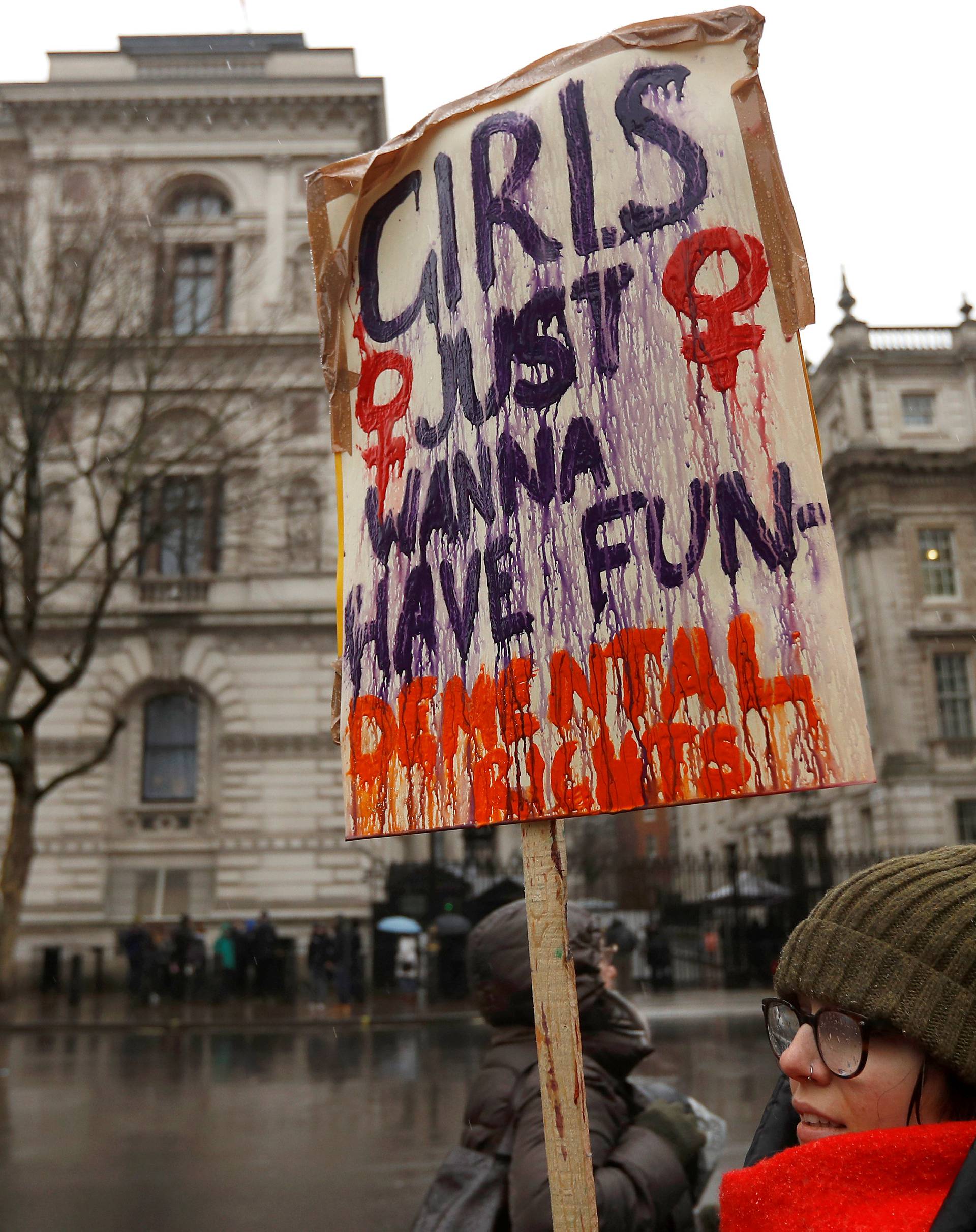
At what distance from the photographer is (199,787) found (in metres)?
24.3

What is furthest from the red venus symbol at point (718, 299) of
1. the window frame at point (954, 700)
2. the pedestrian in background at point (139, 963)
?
the window frame at point (954, 700)

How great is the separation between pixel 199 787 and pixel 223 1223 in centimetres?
1867

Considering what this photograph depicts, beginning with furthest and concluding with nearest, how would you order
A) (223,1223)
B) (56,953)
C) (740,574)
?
(56,953), (223,1223), (740,574)

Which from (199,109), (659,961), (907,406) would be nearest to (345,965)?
(659,961)

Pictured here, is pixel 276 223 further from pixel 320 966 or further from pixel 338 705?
pixel 338 705

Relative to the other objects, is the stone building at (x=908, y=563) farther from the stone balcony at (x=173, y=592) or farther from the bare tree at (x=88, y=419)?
the bare tree at (x=88, y=419)

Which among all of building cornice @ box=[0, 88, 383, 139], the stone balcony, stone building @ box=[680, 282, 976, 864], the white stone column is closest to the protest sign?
the stone balcony

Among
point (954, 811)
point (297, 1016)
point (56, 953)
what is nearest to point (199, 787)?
point (56, 953)

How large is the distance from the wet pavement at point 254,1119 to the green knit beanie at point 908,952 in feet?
17.7

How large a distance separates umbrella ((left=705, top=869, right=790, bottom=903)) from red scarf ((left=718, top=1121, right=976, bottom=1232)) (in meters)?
21.6

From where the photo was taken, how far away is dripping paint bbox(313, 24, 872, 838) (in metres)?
A: 1.95

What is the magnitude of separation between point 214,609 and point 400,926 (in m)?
8.13

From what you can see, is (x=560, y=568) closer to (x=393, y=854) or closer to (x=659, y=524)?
(x=659, y=524)

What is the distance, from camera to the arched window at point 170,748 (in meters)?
24.5
